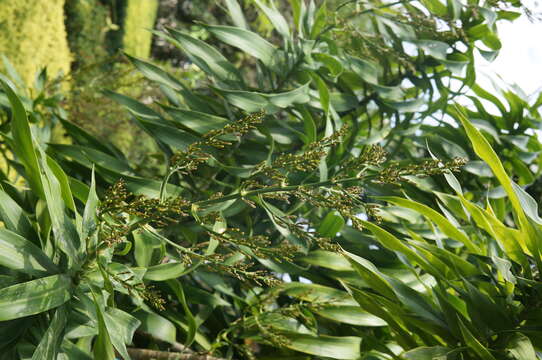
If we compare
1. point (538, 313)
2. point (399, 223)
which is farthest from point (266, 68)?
point (538, 313)

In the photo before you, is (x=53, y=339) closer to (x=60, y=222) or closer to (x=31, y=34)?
(x=60, y=222)

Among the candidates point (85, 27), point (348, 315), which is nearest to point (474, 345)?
point (348, 315)

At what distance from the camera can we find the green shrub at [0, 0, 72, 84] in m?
2.97

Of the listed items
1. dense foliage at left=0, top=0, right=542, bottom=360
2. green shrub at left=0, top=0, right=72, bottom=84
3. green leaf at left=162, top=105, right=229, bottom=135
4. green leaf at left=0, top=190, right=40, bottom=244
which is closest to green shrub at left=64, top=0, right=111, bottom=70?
green shrub at left=0, top=0, right=72, bottom=84

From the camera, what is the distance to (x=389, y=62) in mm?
1247

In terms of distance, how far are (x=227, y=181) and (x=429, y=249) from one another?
0.39m

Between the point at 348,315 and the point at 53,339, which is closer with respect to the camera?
the point at 53,339

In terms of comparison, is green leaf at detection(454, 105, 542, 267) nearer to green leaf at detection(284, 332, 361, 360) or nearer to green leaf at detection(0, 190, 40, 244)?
green leaf at detection(284, 332, 361, 360)

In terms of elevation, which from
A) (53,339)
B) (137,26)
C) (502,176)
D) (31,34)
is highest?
(502,176)

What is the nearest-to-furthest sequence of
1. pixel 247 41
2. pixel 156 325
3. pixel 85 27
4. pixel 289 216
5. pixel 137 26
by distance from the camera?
pixel 289 216 < pixel 156 325 < pixel 247 41 < pixel 85 27 < pixel 137 26

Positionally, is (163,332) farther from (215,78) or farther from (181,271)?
(215,78)

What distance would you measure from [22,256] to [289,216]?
30 centimetres

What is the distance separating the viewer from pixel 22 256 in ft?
2.11

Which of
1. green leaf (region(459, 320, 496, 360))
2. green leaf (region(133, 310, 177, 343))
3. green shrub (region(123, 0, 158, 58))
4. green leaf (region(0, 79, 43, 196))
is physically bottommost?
green shrub (region(123, 0, 158, 58))
